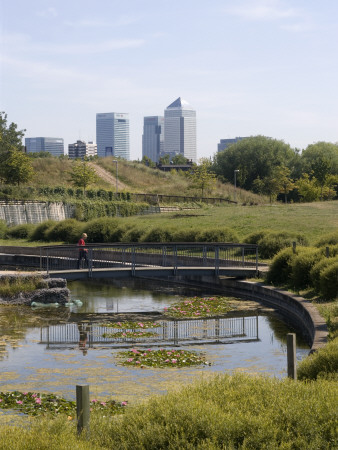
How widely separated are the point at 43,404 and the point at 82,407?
15.8 ft

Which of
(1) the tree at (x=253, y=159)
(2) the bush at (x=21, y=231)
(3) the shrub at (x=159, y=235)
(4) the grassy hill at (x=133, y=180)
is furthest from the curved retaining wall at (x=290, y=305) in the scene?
(1) the tree at (x=253, y=159)

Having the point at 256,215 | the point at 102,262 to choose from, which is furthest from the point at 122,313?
the point at 256,215

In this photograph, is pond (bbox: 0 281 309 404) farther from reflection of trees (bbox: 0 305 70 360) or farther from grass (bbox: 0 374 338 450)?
grass (bbox: 0 374 338 450)

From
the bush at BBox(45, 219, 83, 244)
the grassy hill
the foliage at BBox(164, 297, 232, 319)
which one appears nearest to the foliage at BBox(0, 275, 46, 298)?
the foliage at BBox(164, 297, 232, 319)

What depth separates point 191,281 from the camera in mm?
31266

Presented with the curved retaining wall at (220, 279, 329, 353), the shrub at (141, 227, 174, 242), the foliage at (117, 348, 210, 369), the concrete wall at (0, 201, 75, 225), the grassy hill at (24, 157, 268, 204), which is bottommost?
the foliage at (117, 348, 210, 369)

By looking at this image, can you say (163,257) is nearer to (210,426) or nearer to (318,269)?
(318,269)

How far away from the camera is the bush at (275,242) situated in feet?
109

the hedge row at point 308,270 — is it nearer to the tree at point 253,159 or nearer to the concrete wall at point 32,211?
the concrete wall at point 32,211

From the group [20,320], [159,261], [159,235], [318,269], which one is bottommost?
[20,320]

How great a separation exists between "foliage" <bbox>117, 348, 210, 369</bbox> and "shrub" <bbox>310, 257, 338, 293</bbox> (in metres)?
7.52

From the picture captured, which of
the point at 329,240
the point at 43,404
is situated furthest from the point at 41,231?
the point at 43,404

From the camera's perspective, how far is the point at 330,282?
72.4ft

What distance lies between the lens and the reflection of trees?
1926 centimetres
